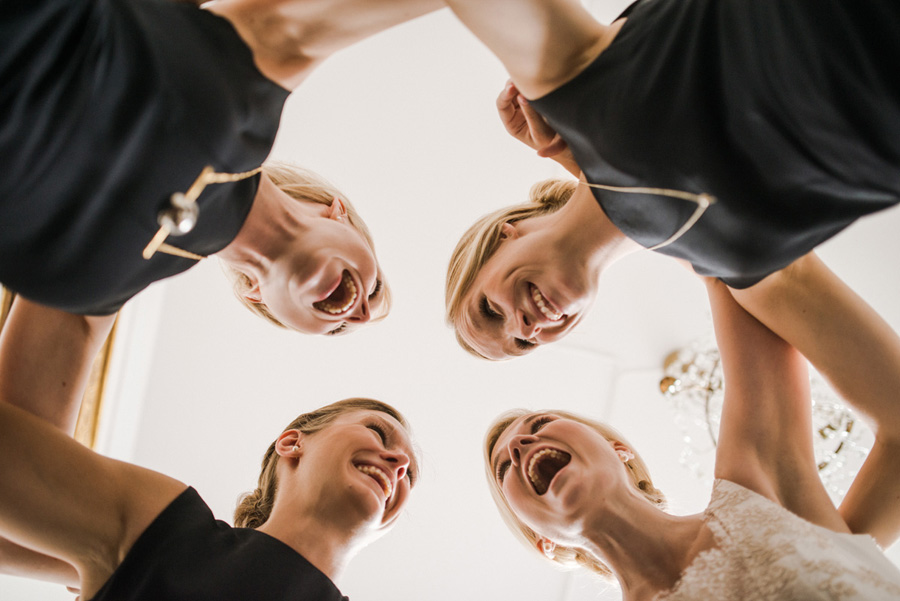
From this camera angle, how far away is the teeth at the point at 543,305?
174 centimetres

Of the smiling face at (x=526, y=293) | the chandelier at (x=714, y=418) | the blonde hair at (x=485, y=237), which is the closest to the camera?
the smiling face at (x=526, y=293)

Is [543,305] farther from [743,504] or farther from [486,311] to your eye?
[743,504]

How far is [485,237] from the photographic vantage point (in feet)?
6.56

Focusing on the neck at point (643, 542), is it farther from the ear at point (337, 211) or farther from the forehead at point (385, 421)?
the ear at point (337, 211)

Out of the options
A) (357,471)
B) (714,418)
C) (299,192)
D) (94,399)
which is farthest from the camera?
(714,418)

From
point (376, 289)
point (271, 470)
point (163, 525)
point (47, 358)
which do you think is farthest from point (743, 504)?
point (47, 358)

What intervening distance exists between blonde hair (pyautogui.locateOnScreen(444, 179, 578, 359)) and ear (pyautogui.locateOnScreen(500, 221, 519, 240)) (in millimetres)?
11

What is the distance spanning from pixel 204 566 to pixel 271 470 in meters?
0.70

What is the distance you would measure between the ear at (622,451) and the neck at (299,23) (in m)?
1.53

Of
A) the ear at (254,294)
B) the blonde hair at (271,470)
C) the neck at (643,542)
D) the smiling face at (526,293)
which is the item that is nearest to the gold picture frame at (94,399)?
the blonde hair at (271,470)

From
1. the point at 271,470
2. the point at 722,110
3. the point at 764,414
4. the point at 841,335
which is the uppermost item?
the point at 722,110

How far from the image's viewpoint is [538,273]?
5.56ft

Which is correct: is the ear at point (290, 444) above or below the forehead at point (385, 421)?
below

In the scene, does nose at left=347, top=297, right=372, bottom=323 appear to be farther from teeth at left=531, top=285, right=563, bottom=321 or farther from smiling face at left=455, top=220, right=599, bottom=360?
teeth at left=531, top=285, right=563, bottom=321
